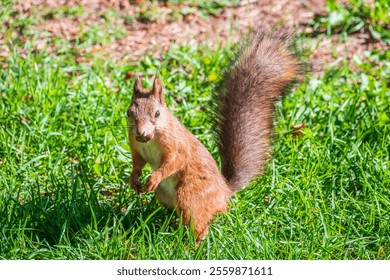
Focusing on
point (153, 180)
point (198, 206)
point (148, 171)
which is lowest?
point (148, 171)

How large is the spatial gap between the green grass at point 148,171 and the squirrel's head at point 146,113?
0.45 meters

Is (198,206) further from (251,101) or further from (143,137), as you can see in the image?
(251,101)

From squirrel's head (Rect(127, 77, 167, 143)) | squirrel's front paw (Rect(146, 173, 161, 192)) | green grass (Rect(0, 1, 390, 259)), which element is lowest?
green grass (Rect(0, 1, 390, 259))

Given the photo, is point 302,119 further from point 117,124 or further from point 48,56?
point 48,56

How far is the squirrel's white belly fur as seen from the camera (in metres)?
3.02

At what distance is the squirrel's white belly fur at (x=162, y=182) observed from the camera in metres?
3.02

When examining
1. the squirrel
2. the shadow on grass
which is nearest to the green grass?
the shadow on grass

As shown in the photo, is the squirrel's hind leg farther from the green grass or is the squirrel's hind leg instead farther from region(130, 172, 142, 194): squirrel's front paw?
region(130, 172, 142, 194): squirrel's front paw

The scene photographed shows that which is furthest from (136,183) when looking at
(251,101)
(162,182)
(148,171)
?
(251,101)

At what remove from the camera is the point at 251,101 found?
3.40m

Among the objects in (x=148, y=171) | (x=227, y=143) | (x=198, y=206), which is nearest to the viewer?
(x=198, y=206)

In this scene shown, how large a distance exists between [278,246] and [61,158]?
124 cm

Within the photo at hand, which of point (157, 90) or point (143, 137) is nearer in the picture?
point (143, 137)

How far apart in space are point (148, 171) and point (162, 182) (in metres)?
0.51
